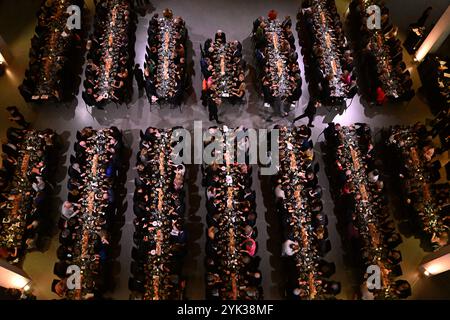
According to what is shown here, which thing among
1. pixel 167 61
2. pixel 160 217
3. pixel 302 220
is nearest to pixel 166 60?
pixel 167 61

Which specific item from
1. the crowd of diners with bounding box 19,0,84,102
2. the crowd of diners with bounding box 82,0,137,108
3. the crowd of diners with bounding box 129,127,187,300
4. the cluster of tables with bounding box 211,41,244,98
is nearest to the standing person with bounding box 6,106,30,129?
the crowd of diners with bounding box 19,0,84,102

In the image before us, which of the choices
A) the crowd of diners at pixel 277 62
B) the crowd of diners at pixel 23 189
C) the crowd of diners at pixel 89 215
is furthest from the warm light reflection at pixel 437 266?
the crowd of diners at pixel 23 189

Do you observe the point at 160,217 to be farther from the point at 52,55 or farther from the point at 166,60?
the point at 52,55

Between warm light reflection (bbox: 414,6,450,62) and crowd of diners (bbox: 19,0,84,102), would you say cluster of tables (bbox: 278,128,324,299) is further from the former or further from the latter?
crowd of diners (bbox: 19,0,84,102)

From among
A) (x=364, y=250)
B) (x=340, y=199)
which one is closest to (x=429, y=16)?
(x=340, y=199)

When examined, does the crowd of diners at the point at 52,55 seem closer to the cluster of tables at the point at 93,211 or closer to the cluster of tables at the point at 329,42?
the cluster of tables at the point at 93,211

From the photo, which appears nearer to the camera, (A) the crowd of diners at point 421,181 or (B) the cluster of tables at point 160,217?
(B) the cluster of tables at point 160,217
